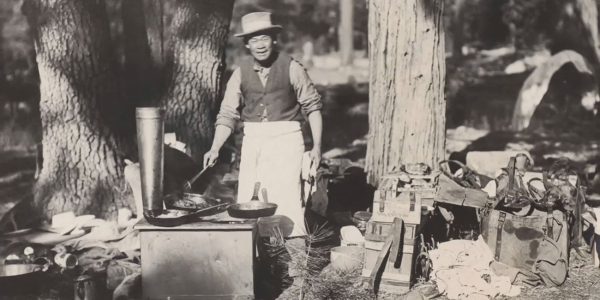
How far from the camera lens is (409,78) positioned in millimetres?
6215

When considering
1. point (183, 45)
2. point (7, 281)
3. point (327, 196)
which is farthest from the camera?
point (183, 45)

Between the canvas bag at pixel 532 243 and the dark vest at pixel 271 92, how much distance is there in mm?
2063

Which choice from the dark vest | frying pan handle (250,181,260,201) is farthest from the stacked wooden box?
the dark vest

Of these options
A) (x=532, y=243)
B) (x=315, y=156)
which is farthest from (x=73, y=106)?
(x=532, y=243)

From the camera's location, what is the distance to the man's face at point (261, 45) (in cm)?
505

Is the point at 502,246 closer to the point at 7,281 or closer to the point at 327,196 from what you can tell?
the point at 327,196

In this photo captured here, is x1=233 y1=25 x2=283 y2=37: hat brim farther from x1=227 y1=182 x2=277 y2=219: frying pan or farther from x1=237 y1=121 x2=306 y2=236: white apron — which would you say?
x1=227 y1=182 x2=277 y2=219: frying pan

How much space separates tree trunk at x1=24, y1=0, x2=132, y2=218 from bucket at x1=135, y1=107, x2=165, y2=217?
235 cm

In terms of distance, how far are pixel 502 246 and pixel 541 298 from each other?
1.94 feet

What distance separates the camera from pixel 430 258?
16.4 ft

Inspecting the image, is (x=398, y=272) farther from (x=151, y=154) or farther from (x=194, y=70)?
(x=194, y=70)

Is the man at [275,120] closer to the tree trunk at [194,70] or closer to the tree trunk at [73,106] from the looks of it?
the tree trunk at [73,106]

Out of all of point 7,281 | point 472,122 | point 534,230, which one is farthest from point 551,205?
point 472,122

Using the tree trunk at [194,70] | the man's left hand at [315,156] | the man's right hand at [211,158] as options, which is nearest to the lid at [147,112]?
the man's right hand at [211,158]
